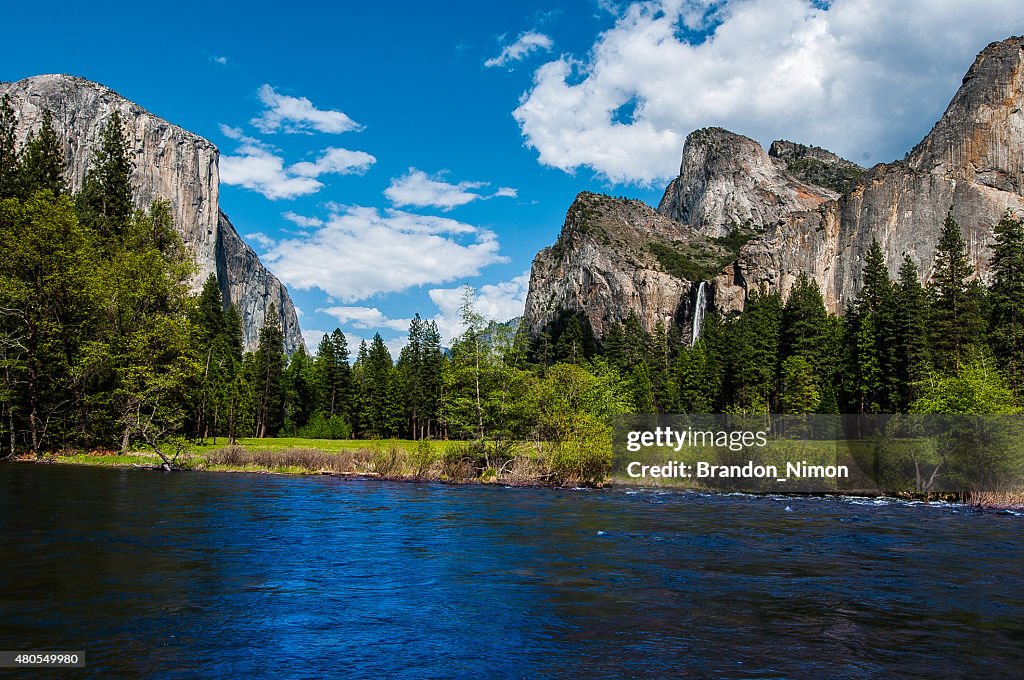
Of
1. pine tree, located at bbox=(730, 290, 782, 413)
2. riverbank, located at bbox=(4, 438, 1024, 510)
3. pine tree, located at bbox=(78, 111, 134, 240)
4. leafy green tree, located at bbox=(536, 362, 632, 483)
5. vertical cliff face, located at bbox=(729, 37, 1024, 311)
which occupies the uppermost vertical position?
vertical cliff face, located at bbox=(729, 37, 1024, 311)

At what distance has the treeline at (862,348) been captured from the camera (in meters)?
73.1

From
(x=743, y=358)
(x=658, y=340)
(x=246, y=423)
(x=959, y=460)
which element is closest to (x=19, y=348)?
(x=246, y=423)

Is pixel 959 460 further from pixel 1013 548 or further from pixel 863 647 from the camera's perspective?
pixel 863 647

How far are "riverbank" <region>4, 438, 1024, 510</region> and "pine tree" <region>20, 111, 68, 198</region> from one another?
32.2 meters

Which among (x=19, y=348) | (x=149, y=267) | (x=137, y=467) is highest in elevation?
(x=149, y=267)

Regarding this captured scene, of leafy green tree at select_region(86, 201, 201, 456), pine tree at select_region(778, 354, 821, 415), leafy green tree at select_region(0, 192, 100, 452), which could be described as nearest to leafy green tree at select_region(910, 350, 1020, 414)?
pine tree at select_region(778, 354, 821, 415)

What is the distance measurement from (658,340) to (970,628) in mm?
118792

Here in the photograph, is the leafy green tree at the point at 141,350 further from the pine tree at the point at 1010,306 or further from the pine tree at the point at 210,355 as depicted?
the pine tree at the point at 1010,306

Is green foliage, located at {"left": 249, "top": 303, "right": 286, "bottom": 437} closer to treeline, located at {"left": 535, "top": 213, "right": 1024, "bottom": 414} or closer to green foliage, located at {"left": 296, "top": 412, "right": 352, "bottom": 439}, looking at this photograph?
green foliage, located at {"left": 296, "top": 412, "right": 352, "bottom": 439}

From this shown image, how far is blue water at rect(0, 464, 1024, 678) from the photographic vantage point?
9945mm

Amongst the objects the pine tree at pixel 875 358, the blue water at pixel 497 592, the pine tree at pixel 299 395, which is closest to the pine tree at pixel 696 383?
the pine tree at pixel 875 358

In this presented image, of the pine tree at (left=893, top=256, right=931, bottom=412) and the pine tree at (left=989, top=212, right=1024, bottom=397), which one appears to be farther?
the pine tree at (left=893, top=256, right=931, bottom=412)

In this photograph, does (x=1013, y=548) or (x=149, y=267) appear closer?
(x=1013, y=548)

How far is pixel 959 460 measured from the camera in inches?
1467
